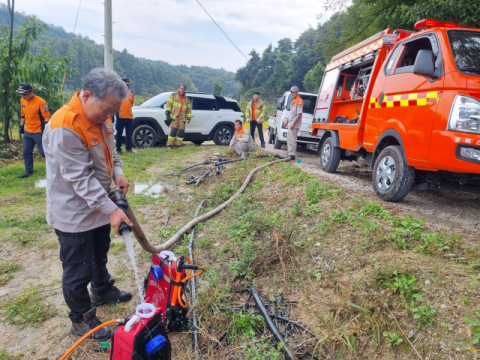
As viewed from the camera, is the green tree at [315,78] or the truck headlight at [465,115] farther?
the green tree at [315,78]

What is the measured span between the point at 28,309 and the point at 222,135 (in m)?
9.38

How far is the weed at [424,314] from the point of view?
1931 millimetres

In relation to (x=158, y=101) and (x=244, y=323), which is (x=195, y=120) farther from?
(x=244, y=323)

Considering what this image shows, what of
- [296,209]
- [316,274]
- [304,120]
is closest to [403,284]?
[316,274]

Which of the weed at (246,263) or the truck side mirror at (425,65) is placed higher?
the truck side mirror at (425,65)

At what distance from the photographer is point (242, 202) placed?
479cm

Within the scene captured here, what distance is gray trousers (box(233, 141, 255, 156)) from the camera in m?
8.70

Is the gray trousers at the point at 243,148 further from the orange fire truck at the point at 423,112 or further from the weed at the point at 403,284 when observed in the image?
the weed at the point at 403,284

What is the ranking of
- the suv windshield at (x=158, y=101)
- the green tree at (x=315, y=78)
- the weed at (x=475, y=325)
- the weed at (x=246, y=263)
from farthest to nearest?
the green tree at (x=315, y=78), the suv windshield at (x=158, y=101), the weed at (x=246, y=263), the weed at (x=475, y=325)

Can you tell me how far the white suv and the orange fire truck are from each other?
21.8 ft

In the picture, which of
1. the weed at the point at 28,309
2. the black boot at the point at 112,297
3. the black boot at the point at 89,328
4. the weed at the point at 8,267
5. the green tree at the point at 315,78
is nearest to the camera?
the black boot at the point at 89,328

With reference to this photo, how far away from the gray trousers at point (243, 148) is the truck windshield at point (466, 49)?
5.69 meters

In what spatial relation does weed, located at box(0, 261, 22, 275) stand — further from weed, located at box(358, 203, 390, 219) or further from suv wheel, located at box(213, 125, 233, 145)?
suv wheel, located at box(213, 125, 233, 145)

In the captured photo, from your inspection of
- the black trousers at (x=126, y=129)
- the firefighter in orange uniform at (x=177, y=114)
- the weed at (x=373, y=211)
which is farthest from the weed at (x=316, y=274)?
the firefighter in orange uniform at (x=177, y=114)
